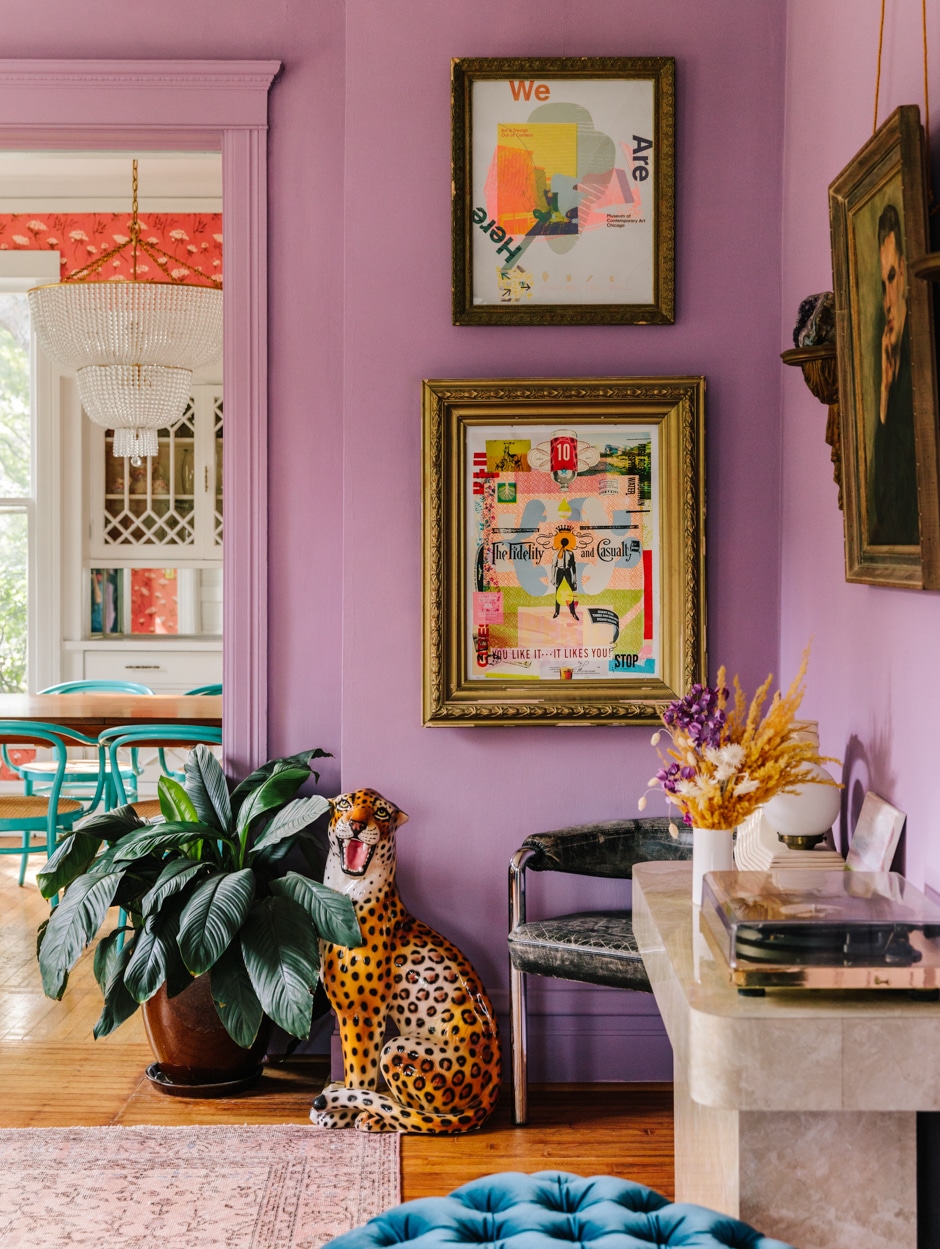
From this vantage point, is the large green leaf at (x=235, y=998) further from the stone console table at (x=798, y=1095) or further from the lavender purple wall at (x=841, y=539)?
the lavender purple wall at (x=841, y=539)

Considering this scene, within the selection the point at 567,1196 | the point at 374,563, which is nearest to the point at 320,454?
the point at 374,563

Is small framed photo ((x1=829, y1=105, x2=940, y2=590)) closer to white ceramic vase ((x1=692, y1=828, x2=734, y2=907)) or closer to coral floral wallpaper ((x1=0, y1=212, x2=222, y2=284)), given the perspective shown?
white ceramic vase ((x1=692, y1=828, x2=734, y2=907))

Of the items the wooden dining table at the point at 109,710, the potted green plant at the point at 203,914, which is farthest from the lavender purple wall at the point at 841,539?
the wooden dining table at the point at 109,710

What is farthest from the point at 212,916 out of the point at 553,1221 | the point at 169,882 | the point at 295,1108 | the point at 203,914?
the point at 553,1221

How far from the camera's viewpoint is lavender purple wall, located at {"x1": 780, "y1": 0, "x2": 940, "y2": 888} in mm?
2107

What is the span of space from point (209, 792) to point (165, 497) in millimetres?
4252

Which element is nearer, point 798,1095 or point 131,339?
point 798,1095

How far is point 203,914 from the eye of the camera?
274 cm

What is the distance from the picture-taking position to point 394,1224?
5.01 feet

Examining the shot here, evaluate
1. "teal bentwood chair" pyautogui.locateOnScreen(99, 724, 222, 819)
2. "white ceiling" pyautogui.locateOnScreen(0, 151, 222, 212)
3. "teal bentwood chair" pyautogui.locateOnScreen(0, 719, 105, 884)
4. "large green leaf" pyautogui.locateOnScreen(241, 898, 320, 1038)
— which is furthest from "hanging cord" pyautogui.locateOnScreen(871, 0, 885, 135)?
"white ceiling" pyautogui.locateOnScreen(0, 151, 222, 212)

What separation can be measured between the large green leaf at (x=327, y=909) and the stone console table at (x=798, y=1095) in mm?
829

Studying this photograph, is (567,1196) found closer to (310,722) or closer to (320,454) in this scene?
(310,722)

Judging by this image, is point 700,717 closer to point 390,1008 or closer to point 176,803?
point 390,1008

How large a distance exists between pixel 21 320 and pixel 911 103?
5.97 m
